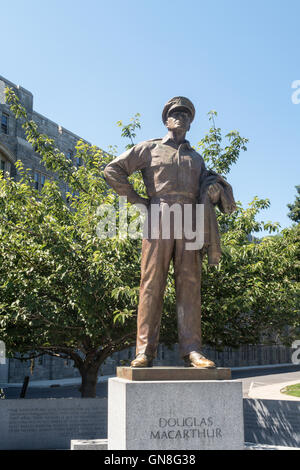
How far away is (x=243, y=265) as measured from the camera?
1017cm

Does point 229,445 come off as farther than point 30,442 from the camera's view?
No

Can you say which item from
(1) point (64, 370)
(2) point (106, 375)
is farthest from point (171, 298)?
(2) point (106, 375)

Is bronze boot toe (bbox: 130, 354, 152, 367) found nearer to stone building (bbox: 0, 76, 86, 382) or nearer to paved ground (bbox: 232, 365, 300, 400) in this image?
paved ground (bbox: 232, 365, 300, 400)

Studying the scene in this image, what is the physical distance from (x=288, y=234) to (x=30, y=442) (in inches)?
280

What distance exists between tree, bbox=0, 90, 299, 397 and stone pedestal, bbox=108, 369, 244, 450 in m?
3.21

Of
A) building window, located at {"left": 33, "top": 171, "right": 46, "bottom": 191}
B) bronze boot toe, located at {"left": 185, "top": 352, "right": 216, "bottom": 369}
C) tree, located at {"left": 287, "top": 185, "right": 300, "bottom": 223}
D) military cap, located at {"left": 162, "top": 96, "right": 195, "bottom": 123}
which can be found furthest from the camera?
tree, located at {"left": 287, "top": 185, "right": 300, "bottom": 223}

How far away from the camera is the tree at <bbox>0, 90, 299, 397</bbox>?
9.15 m

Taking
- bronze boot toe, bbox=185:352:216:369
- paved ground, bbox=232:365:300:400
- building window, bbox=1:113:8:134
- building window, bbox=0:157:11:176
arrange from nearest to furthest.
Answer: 1. bronze boot toe, bbox=185:352:216:369
2. paved ground, bbox=232:365:300:400
3. building window, bbox=0:157:11:176
4. building window, bbox=1:113:8:134

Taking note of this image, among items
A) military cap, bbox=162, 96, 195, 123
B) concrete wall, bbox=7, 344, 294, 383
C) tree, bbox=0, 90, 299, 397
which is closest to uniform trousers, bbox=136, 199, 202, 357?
military cap, bbox=162, 96, 195, 123

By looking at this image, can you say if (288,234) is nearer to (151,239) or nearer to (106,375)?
(151,239)

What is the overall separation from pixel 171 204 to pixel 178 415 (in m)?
2.38

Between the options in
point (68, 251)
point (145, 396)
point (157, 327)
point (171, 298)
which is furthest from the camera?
point (68, 251)

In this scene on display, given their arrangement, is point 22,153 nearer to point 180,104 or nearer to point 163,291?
point 180,104

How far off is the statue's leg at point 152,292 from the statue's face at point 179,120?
4.89 ft
